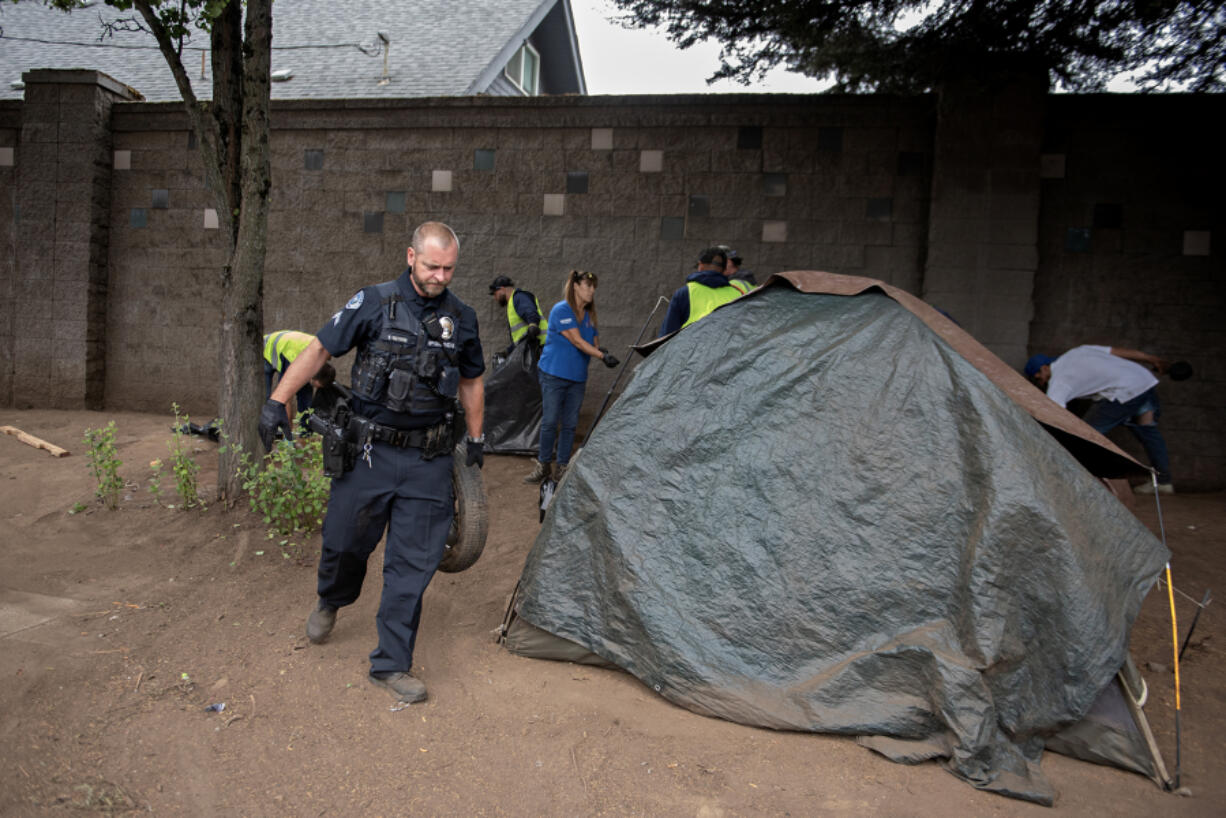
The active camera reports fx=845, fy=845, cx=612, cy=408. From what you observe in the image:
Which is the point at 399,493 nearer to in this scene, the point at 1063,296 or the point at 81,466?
the point at 81,466

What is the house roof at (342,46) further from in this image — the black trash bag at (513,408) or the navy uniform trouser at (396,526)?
the navy uniform trouser at (396,526)

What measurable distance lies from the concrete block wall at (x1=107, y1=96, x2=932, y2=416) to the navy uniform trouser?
4.43 metres

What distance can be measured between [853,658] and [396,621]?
179 cm

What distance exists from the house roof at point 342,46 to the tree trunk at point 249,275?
6.81 meters

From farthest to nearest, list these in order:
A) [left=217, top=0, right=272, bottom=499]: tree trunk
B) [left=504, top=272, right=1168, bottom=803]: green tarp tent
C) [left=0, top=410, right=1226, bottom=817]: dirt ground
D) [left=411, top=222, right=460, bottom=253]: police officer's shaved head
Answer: [left=217, top=0, right=272, bottom=499]: tree trunk < [left=411, top=222, right=460, bottom=253]: police officer's shaved head < [left=504, top=272, right=1168, bottom=803]: green tarp tent < [left=0, top=410, right=1226, bottom=817]: dirt ground

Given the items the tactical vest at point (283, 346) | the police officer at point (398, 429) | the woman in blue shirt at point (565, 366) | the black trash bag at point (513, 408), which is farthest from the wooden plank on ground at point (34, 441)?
the police officer at point (398, 429)

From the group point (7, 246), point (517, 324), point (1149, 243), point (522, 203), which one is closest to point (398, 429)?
point (517, 324)

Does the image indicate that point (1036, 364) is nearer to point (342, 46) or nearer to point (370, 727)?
point (370, 727)

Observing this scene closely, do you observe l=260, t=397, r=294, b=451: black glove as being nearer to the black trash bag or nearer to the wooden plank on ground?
the black trash bag

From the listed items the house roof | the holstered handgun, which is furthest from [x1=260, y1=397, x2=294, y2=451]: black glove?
the house roof

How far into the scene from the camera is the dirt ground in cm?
278

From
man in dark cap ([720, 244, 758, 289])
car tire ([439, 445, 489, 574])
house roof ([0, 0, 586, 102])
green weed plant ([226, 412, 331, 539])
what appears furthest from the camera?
house roof ([0, 0, 586, 102])

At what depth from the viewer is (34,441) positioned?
278 inches

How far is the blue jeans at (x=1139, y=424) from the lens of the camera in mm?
6164
